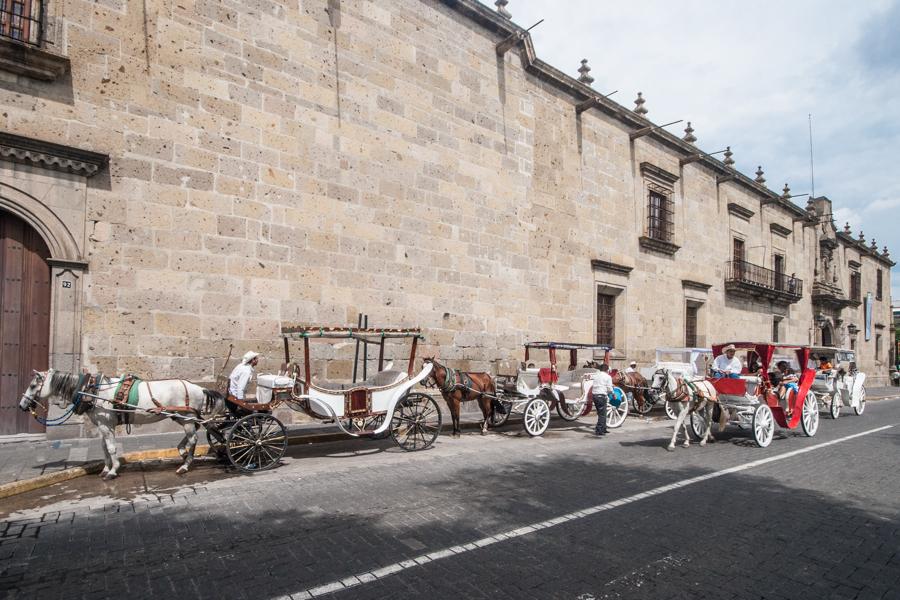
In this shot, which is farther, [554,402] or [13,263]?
[554,402]

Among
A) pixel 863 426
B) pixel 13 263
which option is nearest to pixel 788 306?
pixel 863 426

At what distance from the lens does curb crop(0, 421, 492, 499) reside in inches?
222

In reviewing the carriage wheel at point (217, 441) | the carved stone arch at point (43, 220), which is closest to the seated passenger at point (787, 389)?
the carriage wheel at point (217, 441)

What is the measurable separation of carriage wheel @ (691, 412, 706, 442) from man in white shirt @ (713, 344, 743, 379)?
3.14ft

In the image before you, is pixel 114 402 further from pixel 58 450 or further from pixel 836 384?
pixel 836 384

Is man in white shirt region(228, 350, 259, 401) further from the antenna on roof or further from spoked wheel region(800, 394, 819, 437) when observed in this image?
the antenna on roof

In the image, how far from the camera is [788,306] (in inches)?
1126

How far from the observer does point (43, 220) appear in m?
8.11

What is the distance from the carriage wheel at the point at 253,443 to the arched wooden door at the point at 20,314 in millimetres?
3846

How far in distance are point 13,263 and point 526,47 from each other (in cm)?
1317

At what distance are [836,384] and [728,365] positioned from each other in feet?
24.7

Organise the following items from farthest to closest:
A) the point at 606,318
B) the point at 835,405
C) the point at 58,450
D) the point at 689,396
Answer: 1. the point at 606,318
2. the point at 835,405
3. the point at 689,396
4. the point at 58,450

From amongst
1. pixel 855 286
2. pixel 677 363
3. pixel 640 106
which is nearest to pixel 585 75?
pixel 640 106

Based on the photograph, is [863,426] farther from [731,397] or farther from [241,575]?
[241,575]
